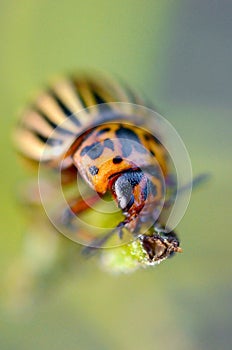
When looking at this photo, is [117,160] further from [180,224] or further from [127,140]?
[180,224]

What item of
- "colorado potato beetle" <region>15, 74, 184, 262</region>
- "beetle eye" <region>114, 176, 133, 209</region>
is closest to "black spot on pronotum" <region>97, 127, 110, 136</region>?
"colorado potato beetle" <region>15, 74, 184, 262</region>

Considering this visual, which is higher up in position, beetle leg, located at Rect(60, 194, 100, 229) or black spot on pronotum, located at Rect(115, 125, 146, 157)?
black spot on pronotum, located at Rect(115, 125, 146, 157)

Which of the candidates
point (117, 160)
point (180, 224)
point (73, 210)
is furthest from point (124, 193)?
point (180, 224)

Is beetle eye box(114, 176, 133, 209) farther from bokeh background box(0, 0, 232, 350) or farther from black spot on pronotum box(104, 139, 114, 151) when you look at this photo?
bokeh background box(0, 0, 232, 350)

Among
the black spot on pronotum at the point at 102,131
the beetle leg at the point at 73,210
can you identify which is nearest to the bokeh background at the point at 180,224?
the beetle leg at the point at 73,210

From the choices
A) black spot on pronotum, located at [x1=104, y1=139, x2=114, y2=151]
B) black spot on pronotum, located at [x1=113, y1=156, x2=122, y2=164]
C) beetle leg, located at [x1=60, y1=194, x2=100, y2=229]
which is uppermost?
black spot on pronotum, located at [x1=104, y1=139, x2=114, y2=151]

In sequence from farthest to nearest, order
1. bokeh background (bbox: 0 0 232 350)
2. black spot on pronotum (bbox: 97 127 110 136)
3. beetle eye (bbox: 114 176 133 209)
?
1. bokeh background (bbox: 0 0 232 350)
2. black spot on pronotum (bbox: 97 127 110 136)
3. beetle eye (bbox: 114 176 133 209)

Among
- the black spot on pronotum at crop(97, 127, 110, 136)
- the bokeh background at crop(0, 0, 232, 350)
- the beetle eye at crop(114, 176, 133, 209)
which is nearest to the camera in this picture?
the beetle eye at crop(114, 176, 133, 209)
